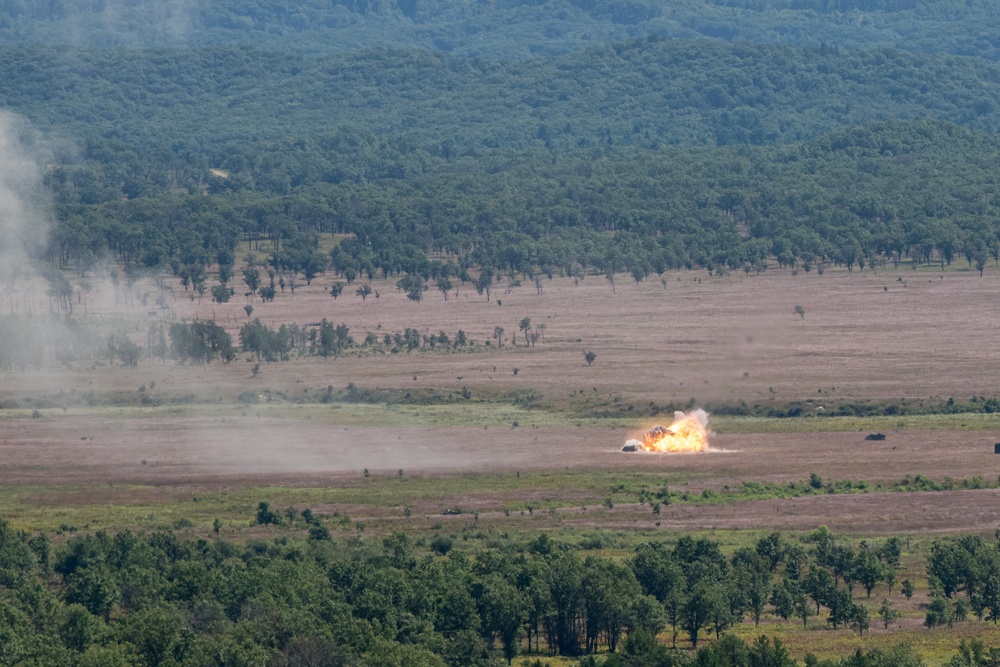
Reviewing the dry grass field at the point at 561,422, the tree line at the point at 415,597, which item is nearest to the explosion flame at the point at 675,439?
the dry grass field at the point at 561,422

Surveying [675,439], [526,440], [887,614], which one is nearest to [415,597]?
[887,614]

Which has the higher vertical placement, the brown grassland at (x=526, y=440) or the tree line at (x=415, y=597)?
the brown grassland at (x=526, y=440)

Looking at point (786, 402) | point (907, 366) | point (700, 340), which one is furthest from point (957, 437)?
point (700, 340)

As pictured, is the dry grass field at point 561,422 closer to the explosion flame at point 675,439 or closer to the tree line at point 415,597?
the explosion flame at point 675,439

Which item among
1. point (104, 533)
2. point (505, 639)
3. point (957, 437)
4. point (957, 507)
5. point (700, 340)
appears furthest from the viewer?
point (700, 340)

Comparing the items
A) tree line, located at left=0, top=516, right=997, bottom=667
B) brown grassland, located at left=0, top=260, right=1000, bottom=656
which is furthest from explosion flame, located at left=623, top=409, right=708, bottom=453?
tree line, located at left=0, top=516, right=997, bottom=667

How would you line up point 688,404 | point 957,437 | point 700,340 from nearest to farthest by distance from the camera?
point 957,437
point 688,404
point 700,340

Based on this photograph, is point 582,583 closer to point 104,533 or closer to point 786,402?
point 104,533

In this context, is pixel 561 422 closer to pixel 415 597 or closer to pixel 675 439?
pixel 675 439
